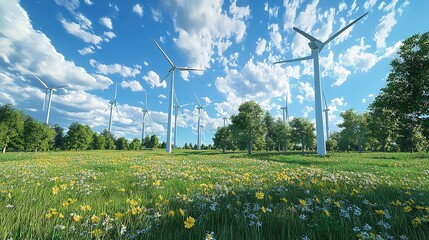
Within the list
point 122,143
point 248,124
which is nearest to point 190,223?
point 248,124

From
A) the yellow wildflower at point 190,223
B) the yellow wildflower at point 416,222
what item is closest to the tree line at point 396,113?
the yellow wildflower at point 416,222

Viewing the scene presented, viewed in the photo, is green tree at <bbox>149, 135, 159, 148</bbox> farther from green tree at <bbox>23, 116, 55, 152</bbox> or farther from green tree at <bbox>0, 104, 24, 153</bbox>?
green tree at <bbox>0, 104, 24, 153</bbox>

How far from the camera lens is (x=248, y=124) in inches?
1890

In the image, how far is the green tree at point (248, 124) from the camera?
48.2 metres

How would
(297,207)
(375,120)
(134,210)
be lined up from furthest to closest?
(375,120), (297,207), (134,210)

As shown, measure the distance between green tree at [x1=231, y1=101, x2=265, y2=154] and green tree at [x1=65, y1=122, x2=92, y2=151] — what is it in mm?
65412

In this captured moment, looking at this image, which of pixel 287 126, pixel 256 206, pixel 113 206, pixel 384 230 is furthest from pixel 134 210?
pixel 287 126

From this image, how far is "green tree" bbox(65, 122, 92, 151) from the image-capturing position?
77312 mm

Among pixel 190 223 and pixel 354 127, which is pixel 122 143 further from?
pixel 190 223

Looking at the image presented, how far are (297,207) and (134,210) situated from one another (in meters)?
2.73

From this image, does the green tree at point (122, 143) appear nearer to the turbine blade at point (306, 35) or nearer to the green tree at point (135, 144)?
the green tree at point (135, 144)

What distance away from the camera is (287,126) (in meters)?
60.9

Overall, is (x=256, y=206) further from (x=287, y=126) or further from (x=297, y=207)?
(x=287, y=126)

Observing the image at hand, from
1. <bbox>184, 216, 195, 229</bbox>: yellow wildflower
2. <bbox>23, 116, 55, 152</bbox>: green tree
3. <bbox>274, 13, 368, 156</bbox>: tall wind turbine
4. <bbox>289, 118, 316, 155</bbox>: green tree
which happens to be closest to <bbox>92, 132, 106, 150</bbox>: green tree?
<bbox>23, 116, 55, 152</bbox>: green tree
